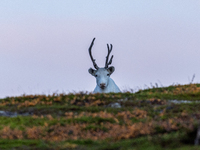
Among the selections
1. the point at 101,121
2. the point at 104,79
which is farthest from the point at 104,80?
the point at 101,121

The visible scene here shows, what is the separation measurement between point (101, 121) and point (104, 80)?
12.3 metres

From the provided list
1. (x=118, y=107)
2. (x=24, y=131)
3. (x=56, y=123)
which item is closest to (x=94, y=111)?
(x=118, y=107)

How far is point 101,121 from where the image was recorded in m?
12.8

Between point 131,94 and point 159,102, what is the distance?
Answer: 98.9 inches

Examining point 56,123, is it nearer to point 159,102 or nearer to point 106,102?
point 106,102

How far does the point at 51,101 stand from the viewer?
634 inches

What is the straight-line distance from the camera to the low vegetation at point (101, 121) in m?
9.84

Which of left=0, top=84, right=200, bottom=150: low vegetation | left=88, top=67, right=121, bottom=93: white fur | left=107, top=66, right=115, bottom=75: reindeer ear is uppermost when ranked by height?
left=107, top=66, right=115, bottom=75: reindeer ear

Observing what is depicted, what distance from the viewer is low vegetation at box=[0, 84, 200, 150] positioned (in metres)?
9.84

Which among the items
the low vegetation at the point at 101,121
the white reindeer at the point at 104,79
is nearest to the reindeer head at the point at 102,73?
the white reindeer at the point at 104,79

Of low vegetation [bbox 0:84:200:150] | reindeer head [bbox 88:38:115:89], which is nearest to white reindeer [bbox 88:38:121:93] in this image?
reindeer head [bbox 88:38:115:89]

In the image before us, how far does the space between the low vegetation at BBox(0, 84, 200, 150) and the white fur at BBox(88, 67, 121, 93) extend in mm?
7259

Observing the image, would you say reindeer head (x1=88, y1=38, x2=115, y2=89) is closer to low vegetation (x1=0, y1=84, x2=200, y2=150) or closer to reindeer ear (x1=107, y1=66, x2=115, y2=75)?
reindeer ear (x1=107, y1=66, x2=115, y2=75)

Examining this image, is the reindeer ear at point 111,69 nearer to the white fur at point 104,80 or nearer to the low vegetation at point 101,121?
the white fur at point 104,80
